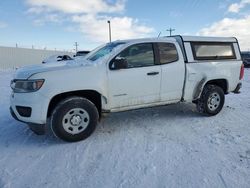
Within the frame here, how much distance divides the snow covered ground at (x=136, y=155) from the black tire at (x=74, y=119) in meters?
0.17

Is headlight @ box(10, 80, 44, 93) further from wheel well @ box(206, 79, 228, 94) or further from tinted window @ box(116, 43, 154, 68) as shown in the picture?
wheel well @ box(206, 79, 228, 94)

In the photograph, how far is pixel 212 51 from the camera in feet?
18.2

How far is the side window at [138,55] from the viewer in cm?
450

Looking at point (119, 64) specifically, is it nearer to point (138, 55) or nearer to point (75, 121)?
point (138, 55)

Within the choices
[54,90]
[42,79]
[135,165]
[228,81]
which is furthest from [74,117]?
[228,81]

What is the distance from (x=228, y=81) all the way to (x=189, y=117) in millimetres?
1348

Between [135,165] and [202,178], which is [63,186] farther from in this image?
[202,178]

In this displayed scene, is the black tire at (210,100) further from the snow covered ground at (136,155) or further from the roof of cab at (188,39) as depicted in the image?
the roof of cab at (188,39)

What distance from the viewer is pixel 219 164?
324 centimetres

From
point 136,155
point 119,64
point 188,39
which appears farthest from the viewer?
point 188,39

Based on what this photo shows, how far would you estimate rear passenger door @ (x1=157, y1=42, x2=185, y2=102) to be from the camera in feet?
15.8

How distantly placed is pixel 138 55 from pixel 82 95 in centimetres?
135

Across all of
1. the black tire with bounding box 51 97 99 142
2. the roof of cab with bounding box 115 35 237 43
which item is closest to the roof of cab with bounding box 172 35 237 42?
the roof of cab with bounding box 115 35 237 43

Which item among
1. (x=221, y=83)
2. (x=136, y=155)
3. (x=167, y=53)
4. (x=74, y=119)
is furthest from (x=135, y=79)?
(x=221, y=83)
